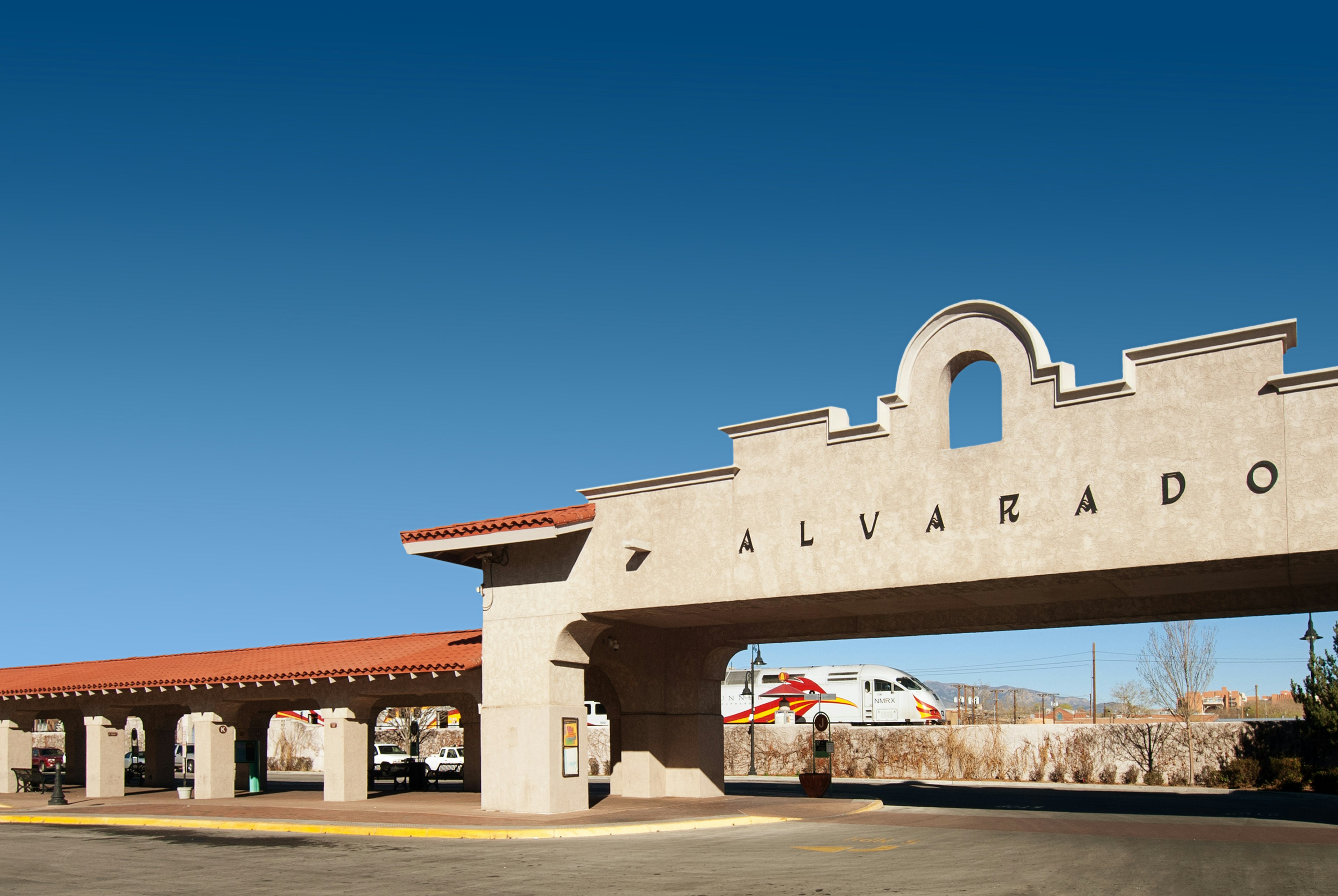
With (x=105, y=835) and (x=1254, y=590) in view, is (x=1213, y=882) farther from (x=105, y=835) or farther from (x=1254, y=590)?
(x=105, y=835)

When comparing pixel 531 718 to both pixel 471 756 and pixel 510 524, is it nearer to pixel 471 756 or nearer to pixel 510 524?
pixel 510 524

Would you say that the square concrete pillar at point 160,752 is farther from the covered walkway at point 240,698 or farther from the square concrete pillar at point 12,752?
the square concrete pillar at point 12,752

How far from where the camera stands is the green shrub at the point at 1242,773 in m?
36.4

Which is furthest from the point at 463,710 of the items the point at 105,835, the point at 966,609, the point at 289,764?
the point at 289,764

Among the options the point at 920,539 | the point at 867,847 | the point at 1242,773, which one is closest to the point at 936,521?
the point at 920,539

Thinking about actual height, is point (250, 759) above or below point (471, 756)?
above

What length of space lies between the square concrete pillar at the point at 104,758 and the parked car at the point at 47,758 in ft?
37.3

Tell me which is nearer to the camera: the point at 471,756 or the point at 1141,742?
the point at 471,756

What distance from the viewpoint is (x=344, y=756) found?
1145 inches

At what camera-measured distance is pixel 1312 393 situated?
1709 cm

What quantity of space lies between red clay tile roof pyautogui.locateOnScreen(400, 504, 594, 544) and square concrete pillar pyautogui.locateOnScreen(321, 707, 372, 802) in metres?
5.66

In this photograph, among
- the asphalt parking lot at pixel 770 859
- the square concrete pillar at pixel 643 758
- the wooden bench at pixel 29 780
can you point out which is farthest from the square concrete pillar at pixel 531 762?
the wooden bench at pixel 29 780

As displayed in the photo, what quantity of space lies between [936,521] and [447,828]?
10.9 meters

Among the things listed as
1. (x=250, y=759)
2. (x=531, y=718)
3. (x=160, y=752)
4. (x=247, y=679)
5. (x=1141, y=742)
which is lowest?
(x=1141, y=742)
